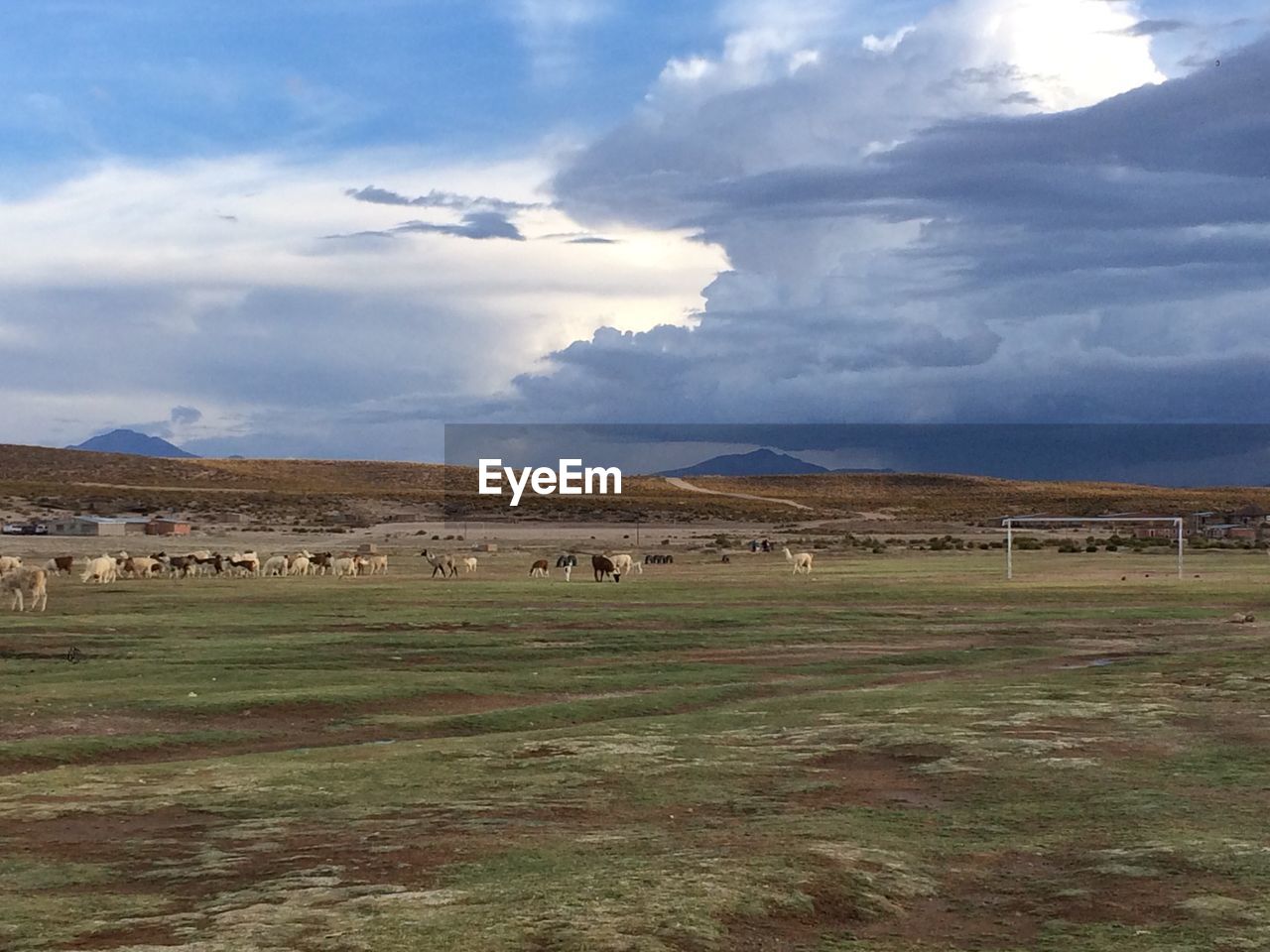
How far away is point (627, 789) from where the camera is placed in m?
15.5

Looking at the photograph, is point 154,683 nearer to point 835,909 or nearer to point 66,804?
point 66,804

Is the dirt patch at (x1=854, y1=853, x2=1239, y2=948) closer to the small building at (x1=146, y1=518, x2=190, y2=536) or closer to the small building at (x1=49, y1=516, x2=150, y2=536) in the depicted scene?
the small building at (x1=49, y1=516, x2=150, y2=536)

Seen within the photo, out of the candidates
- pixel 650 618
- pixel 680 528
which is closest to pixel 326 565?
pixel 650 618

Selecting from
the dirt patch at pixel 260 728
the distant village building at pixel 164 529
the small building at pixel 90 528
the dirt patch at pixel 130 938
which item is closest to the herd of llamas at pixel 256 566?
the small building at pixel 90 528

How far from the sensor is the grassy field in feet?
33.5

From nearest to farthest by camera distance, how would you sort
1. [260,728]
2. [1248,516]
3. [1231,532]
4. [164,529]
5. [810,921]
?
[810,921], [260,728], [164,529], [1231,532], [1248,516]

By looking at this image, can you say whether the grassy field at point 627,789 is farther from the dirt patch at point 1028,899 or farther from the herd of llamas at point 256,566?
the herd of llamas at point 256,566

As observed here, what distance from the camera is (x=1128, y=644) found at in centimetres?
3353

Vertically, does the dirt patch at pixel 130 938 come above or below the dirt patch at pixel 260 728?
above

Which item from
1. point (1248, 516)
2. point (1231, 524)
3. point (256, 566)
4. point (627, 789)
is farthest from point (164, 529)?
point (1248, 516)

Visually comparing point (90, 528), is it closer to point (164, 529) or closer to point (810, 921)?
point (164, 529)

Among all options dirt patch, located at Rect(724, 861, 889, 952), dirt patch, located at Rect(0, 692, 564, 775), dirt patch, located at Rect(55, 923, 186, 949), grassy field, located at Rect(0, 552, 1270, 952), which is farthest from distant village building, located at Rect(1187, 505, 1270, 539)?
dirt patch, located at Rect(55, 923, 186, 949)

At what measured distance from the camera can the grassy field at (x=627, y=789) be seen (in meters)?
10.2

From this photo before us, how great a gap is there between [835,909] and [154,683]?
1758 centimetres
